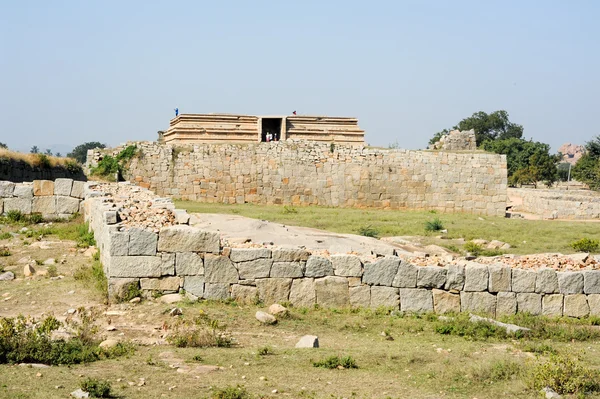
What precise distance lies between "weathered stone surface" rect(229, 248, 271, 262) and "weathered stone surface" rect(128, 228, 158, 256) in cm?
106

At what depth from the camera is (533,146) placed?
233 ft

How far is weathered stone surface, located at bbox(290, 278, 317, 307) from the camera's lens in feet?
35.6

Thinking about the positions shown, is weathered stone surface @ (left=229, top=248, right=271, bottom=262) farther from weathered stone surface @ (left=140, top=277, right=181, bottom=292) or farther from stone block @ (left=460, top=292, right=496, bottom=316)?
stone block @ (left=460, top=292, right=496, bottom=316)

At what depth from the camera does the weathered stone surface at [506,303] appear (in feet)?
35.8

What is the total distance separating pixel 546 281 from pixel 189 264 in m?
4.99

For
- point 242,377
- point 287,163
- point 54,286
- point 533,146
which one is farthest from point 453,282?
point 533,146

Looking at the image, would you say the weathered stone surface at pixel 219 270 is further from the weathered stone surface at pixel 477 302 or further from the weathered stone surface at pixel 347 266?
the weathered stone surface at pixel 477 302

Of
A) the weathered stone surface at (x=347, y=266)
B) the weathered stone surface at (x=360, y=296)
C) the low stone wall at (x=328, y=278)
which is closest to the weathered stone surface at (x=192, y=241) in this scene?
the low stone wall at (x=328, y=278)

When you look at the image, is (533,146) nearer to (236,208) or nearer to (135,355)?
(236,208)

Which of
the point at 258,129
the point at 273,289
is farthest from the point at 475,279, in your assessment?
the point at 258,129

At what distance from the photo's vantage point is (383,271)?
10867mm

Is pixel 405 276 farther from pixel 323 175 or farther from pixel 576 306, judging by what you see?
pixel 323 175

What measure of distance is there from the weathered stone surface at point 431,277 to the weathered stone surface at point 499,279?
2.17 feet

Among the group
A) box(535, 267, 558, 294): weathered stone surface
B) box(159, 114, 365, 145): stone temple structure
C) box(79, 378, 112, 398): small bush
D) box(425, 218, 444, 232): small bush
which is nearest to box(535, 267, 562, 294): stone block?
box(535, 267, 558, 294): weathered stone surface
